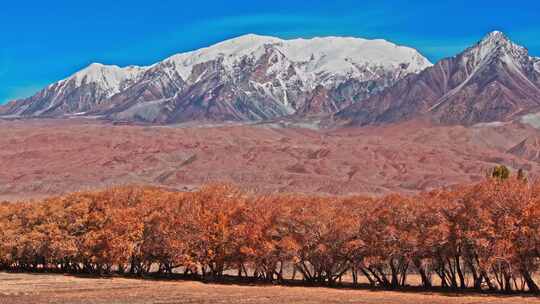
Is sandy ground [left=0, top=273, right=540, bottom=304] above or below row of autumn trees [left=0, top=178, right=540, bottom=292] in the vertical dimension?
below

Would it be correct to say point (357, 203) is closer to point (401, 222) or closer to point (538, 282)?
point (401, 222)

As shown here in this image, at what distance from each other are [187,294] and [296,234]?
41.9ft

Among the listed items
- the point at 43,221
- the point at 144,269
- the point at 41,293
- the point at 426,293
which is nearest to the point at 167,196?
the point at 144,269

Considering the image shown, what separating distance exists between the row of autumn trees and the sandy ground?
322cm

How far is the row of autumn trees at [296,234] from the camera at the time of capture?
2274 inches

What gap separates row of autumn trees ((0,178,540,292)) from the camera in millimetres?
57750

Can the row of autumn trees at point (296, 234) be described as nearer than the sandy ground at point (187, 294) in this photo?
No

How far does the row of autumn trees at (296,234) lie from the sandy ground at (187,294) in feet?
10.6

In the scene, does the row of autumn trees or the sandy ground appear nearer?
the sandy ground

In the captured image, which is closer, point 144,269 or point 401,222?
point 401,222

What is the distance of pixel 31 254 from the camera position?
278ft

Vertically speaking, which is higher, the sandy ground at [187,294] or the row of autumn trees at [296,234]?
the row of autumn trees at [296,234]

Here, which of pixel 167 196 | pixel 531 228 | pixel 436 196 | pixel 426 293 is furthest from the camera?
pixel 167 196

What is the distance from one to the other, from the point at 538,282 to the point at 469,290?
44.9 feet
